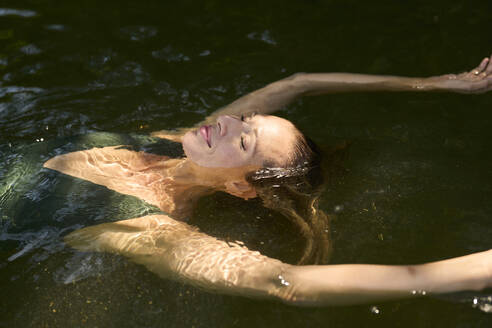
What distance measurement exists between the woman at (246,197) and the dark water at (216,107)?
0.33 ft

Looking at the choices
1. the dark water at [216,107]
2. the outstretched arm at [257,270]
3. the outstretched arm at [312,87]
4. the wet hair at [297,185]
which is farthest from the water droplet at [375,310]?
the outstretched arm at [312,87]

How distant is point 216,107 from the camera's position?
4.87 metres

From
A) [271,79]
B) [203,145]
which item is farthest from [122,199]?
[271,79]

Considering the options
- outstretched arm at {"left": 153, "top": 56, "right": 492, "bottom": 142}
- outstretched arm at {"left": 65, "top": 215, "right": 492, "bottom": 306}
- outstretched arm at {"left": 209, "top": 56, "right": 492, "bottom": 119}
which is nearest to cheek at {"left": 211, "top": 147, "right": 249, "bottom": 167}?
outstretched arm at {"left": 65, "top": 215, "right": 492, "bottom": 306}

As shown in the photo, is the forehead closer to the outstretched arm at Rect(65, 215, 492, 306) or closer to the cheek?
the cheek

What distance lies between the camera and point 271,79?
527cm

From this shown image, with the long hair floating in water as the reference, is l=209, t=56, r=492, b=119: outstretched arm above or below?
above

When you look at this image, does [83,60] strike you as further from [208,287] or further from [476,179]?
[476,179]

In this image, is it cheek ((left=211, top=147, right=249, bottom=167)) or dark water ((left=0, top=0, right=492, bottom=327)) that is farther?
cheek ((left=211, top=147, right=249, bottom=167))

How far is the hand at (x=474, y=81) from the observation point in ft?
12.8

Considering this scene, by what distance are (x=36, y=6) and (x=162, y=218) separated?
14.8 ft

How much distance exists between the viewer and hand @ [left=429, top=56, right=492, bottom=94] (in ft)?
12.8

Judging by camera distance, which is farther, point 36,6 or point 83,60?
point 36,6

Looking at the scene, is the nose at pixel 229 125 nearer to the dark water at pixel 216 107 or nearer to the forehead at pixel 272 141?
the forehead at pixel 272 141
